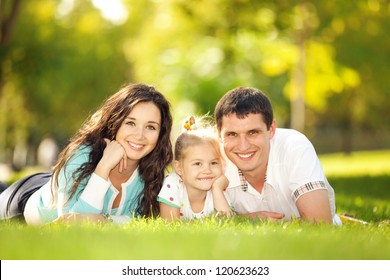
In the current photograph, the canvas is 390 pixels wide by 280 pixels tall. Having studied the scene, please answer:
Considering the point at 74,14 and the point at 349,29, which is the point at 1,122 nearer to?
the point at 74,14

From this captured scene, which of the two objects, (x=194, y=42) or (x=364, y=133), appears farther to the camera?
(x=364, y=133)

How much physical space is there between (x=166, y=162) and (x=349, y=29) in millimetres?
19277

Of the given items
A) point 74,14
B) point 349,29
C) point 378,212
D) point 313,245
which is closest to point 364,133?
point 74,14

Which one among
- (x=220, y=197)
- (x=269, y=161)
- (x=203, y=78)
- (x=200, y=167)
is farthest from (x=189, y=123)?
(x=203, y=78)

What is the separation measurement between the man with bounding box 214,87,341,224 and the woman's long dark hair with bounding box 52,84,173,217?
741mm

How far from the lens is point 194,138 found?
654cm

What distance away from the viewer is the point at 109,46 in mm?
41531

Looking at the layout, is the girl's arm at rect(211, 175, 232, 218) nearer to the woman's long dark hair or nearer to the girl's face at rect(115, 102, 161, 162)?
the woman's long dark hair

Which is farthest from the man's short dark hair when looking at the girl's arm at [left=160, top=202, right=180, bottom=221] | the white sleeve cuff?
the white sleeve cuff

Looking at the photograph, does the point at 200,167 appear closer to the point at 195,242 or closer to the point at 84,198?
the point at 84,198

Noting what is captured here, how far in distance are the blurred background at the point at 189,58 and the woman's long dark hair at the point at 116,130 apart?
987 cm

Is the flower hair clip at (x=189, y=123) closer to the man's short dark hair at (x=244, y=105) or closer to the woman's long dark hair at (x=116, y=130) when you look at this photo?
the woman's long dark hair at (x=116, y=130)

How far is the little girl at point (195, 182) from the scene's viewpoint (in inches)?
248

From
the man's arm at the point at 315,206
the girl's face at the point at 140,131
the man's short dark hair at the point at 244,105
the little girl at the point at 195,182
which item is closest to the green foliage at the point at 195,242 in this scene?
the man's arm at the point at 315,206
